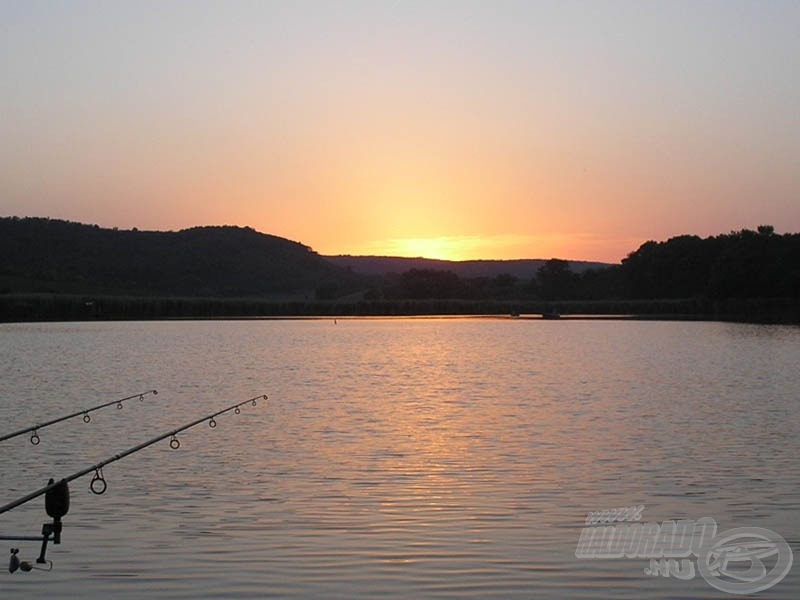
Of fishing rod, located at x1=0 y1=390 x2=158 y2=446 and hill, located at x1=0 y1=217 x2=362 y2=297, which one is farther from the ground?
hill, located at x1=0 y1=217 x2=362 y2=297

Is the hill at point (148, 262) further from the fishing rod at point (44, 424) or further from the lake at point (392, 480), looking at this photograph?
the fishing rod at point (44, 424)

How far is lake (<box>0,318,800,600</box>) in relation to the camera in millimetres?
9500

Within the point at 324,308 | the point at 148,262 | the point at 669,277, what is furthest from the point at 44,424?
the point at 148,262

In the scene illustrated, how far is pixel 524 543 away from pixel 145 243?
191717mm

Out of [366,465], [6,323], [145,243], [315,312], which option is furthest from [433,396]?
[145,243]

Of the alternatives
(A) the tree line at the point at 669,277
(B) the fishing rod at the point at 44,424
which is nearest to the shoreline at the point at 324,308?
(A) the tree line at the point at 669,277

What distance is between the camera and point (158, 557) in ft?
33.3

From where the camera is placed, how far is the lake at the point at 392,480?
374 inches

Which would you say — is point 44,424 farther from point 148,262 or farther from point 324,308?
point 148,262

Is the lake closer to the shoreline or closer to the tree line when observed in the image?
the shoreline

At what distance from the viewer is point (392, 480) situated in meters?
14.1

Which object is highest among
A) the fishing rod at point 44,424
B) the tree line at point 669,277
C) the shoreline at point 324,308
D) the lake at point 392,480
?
the tree line at point 669,277

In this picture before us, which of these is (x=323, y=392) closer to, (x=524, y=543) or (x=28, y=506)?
(x=28, y=506)

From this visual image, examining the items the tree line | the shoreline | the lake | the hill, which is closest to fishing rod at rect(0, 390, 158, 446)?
the lake
